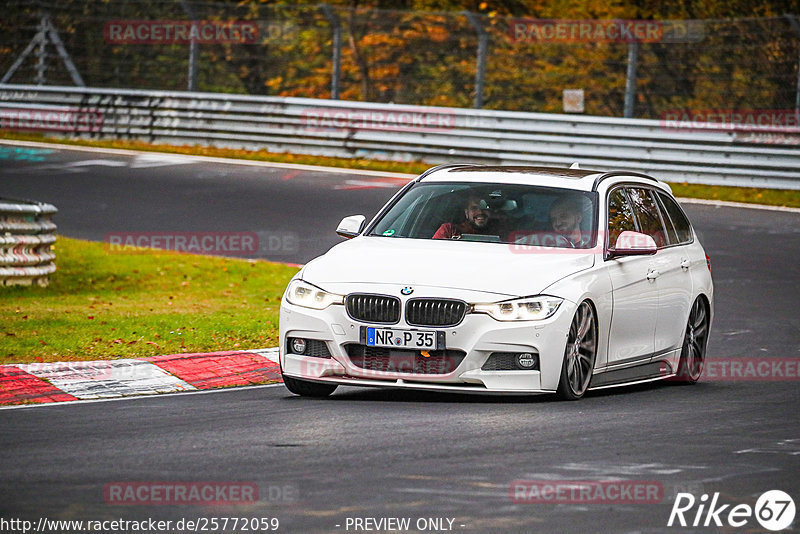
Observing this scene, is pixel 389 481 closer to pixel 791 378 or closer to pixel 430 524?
pixel 430 524

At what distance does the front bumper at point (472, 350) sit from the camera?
29.9ft

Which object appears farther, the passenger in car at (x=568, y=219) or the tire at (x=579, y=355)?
the passenger in car at (x=568, y=219)

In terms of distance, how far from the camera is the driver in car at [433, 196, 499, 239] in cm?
1034

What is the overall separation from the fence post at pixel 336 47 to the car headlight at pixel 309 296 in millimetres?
18471

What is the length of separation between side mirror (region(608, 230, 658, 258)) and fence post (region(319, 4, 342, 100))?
18124 millimetres

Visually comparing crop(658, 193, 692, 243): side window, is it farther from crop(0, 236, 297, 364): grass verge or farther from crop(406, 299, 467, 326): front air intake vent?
crop(0, 236, 297, 364): grass verge

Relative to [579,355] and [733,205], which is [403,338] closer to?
[579,355]

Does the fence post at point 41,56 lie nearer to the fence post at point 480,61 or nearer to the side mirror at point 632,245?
the fence post at point 480,61

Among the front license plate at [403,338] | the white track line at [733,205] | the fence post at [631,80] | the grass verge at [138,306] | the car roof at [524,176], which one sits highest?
the fence post at [631,80]

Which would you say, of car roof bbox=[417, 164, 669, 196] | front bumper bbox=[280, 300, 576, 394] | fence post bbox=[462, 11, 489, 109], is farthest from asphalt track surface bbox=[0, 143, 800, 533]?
fence post bbox=[462, 11, 489, 109]

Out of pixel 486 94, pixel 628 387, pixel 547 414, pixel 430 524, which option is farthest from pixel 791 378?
pixel 486 94

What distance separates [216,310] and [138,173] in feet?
39.0

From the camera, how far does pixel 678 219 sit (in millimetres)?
11766

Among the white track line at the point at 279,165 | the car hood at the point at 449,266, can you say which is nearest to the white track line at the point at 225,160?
the white track line at the point at 279,165
